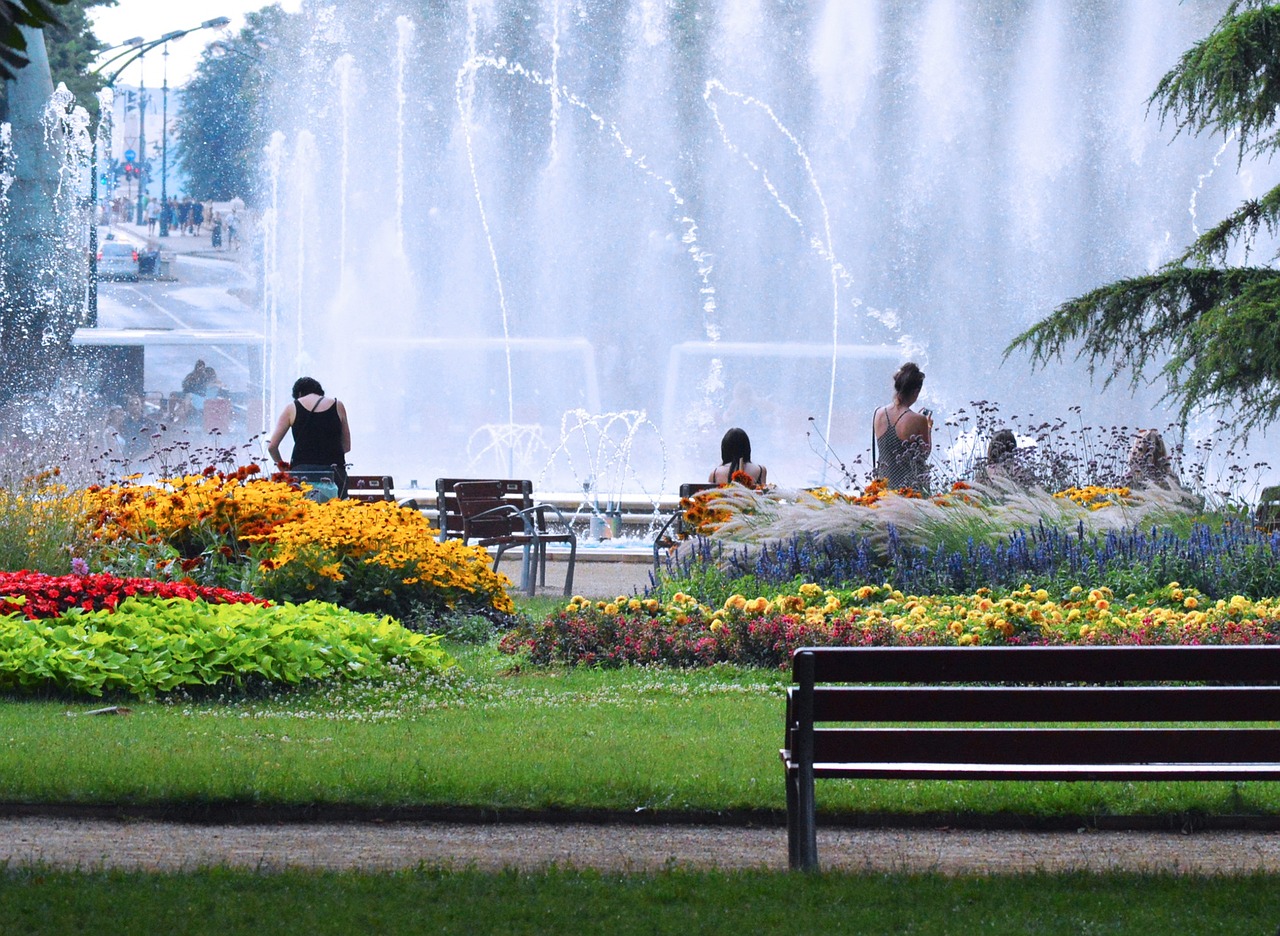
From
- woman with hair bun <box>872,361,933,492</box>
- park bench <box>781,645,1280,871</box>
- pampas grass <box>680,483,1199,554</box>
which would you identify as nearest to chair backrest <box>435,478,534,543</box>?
pampas grass <box>680,483,1199,554</box>

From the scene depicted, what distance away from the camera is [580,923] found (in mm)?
3449

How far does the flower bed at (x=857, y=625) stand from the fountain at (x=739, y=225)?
58.5 ft

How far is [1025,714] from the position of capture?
3.79 meters

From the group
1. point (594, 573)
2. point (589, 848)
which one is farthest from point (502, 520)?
point (589, 848)

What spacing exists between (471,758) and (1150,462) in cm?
806

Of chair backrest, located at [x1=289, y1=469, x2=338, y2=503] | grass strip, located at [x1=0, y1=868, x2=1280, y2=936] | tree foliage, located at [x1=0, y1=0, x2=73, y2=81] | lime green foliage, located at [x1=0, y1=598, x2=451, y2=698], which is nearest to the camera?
tree foliage, located at [x1=0, y1=0, x2=73, y2=81]

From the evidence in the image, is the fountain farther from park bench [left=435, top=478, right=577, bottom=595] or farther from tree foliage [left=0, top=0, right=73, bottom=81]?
tree foliage [left=0, top=0, right=73, bottom=81]

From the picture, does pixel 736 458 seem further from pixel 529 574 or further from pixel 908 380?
pixel 908 380

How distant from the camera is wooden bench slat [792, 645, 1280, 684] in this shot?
3.77 m

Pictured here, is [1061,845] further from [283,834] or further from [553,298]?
[553,298]

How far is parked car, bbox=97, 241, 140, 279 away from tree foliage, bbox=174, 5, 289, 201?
2.36m

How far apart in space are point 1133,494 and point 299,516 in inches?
199

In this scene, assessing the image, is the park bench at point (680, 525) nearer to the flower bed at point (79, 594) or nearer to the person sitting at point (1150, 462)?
the person sitting at point (1150, 462)

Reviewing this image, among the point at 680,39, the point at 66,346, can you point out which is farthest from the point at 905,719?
the point at 66,346
